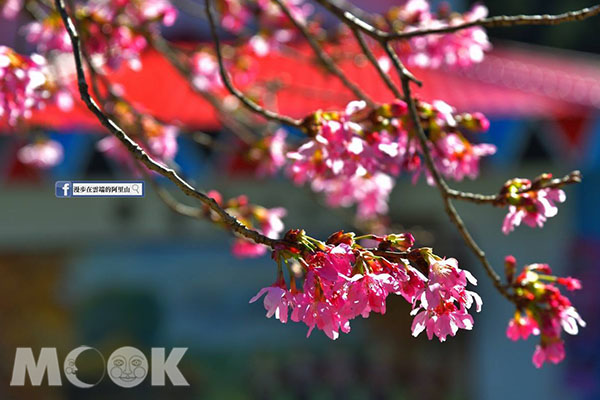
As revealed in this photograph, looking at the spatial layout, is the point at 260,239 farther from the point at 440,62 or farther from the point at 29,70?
the point at 440,62

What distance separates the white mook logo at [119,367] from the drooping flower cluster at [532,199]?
0.67 metres

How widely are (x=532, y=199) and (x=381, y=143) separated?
0.78 feet

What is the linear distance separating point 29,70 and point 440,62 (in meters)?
Result: 0.88

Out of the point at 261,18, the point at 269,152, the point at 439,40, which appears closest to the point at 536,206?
the point at 439,40

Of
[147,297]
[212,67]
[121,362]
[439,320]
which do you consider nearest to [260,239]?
[439,320]

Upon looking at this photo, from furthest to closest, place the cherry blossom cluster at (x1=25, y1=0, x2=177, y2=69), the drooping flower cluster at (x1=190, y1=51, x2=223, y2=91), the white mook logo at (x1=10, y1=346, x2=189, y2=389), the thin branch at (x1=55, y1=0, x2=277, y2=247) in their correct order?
the drooping flower cluster at (x1=190, y1=51, x2=223, y2=91) < the cherry blossom cluster at (x1=25, y1=0, x2=177, y2=69) < the white mook logo at (x1=10, y1=346, x2=189, y2=389) < the thin branch at (x1=55, y1=0, x2=277, y2=247)

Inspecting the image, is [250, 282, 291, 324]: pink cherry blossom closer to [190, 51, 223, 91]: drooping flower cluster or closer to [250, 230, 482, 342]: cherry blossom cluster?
[250, 230, 482, 342]: cherry blossom cluster

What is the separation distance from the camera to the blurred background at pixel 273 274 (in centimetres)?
430

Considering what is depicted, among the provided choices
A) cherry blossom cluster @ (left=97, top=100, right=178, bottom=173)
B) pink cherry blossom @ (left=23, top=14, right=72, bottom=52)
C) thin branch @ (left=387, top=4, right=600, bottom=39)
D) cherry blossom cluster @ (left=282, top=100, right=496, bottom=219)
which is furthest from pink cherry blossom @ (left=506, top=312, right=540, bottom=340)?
pink cherry blossom @ (left=23, top=14, right=72, bottom=52)

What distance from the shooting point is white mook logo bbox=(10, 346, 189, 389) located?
152cm

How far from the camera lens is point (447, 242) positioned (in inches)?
185

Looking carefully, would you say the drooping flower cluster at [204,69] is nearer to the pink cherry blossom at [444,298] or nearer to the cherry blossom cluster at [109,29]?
Result: the cherry blossom cluster at [109,29]

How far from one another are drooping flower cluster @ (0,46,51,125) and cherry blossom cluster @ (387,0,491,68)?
754 mm

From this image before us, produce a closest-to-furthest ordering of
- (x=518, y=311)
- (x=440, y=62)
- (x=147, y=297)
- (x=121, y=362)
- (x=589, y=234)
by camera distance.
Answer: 1. (x=518, y=311)
2. (x=121, y=362)
3. (x=440, y=62)
4. (x=147, y=297)
5. (x=589, y=234)
